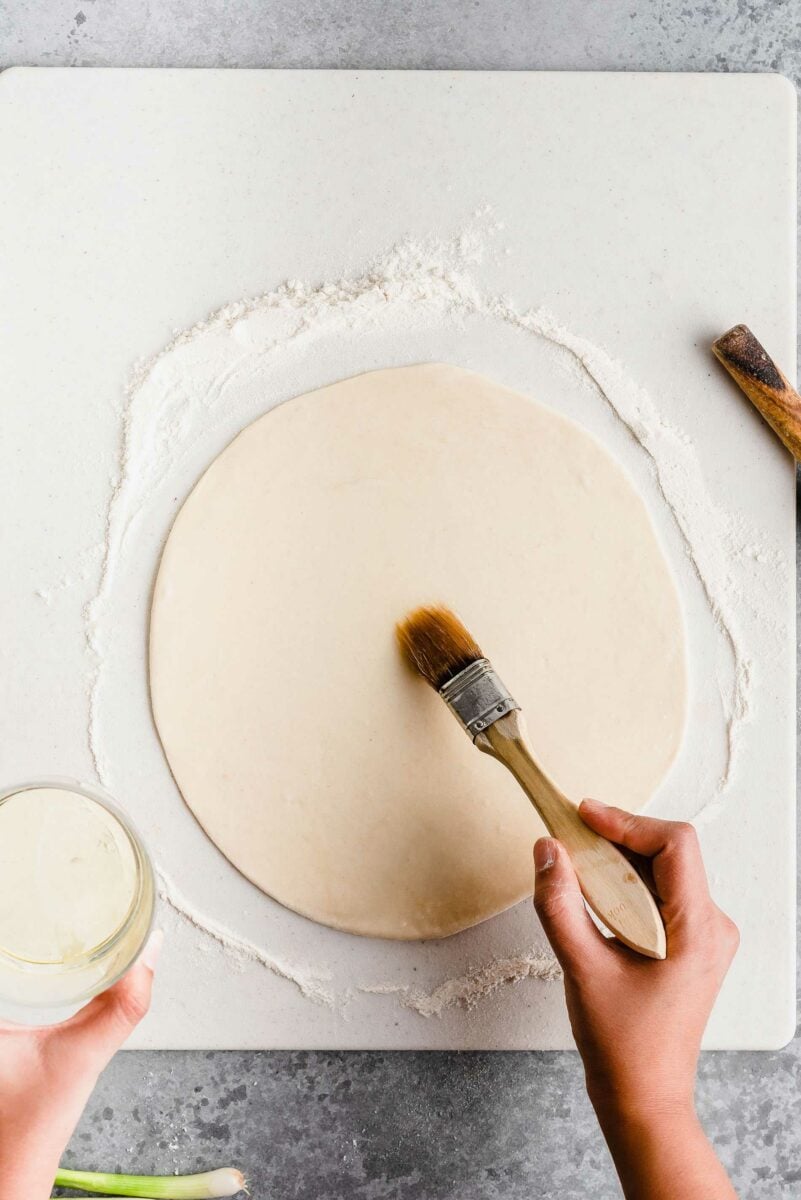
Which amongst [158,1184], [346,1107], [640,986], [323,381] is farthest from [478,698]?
[158,1184]

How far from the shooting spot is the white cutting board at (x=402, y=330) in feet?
3.66

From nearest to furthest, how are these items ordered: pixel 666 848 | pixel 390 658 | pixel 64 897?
pixel 64 897 < pixel 666 848 < pixel 390 658

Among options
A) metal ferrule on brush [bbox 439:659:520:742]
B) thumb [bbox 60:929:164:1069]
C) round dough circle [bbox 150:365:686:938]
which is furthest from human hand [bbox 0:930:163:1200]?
metal ferrule on brush [bbox 439:659:520:742]

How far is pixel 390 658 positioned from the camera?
1.07 metres

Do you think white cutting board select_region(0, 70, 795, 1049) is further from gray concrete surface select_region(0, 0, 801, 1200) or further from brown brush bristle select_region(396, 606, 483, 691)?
brown brush bristle select_region(396, 606, 483, 691)

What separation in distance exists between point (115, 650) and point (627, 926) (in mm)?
632

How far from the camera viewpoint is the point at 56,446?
113 centimetres

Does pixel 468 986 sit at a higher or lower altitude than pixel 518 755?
lower

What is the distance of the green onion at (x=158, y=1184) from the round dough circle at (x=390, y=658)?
0.32m

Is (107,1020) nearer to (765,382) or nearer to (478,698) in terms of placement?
(478,698)

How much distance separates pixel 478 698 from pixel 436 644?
0.08 meters

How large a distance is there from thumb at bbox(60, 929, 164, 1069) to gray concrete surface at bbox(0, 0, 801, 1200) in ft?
0.89

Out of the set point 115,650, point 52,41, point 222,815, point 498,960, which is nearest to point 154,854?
point 222,815

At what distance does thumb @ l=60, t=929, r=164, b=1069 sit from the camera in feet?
2.87
